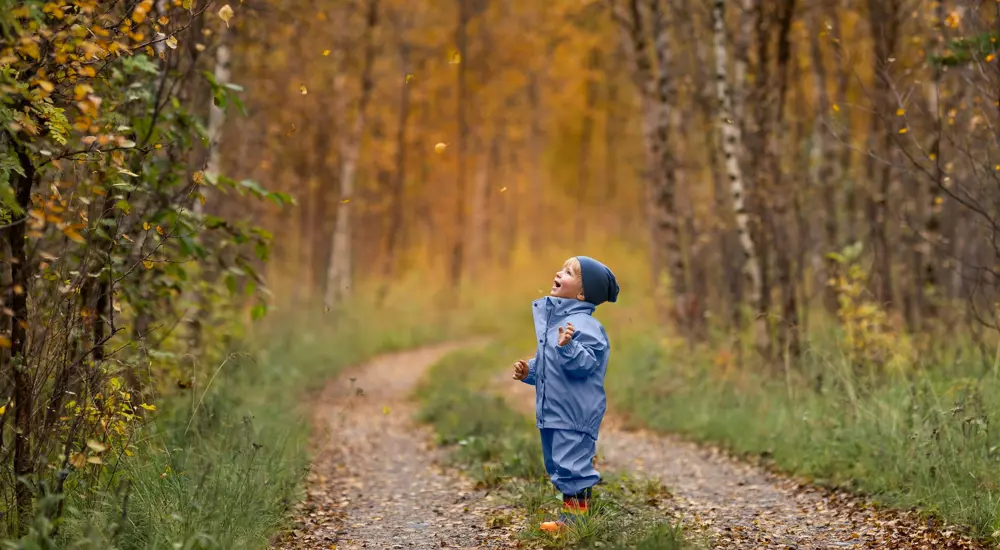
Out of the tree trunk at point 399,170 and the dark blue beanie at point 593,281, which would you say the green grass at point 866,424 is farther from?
the tree trunk at point 399,170

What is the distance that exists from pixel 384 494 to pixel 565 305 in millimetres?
2841

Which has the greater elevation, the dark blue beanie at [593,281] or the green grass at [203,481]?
the dark blue beanie at [593,281]

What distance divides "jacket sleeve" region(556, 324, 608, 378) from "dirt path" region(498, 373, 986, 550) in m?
1.40

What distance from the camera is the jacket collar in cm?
587

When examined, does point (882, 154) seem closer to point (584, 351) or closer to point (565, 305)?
point (565, 305)

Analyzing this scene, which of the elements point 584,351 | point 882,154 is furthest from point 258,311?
point 882,154

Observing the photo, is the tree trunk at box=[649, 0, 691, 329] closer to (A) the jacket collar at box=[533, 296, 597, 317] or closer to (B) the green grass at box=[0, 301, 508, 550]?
(B) the green grass at box=[0, 301, 508, 550]

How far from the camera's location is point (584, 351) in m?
5.56

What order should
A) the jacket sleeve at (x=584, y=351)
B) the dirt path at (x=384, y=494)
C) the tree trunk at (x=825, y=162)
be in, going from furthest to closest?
the tree trunk at (x=825, y=162), the dirt path at (x=384, y=494), the jacket sleeve at (x=584, y=351)

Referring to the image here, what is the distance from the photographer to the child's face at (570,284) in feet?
19.4

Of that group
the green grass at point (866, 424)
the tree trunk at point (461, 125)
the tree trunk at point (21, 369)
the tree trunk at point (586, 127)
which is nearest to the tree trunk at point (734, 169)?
the green grass at point (866, 424)

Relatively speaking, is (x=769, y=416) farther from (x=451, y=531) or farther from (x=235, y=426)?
(x=235, y=426)

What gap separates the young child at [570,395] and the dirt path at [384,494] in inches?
21.8

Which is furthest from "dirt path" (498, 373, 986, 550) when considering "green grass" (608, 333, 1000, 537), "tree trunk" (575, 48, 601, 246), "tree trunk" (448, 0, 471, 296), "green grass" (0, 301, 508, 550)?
"tree trunk" (575, 48, 601, 246)
